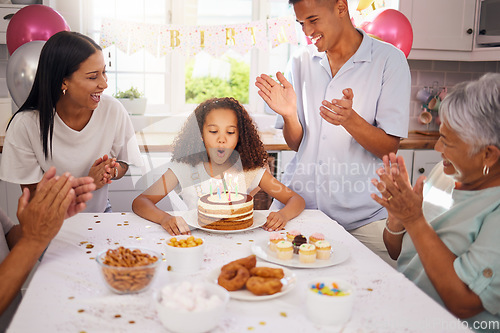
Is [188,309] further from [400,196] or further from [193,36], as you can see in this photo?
[193,36]

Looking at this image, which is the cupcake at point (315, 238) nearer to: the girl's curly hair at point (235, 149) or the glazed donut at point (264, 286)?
the glazed donut at point (264, 286)

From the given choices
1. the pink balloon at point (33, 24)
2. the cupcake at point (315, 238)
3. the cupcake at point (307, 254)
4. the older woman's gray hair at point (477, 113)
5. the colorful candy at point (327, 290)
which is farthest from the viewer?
the pink balloon at point (33, 24)

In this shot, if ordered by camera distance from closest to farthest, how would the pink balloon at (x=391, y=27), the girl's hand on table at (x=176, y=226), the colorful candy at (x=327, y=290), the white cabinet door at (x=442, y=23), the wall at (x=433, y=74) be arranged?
the colorful candy at (x=327, y=290), the girl's hand on table at (x=176, y=226), the pink balloon at (x=391, y=27), the white cabinet door at (x=442, y=23), the wall at (x=433, y=74)

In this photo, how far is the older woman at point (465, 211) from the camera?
121cm

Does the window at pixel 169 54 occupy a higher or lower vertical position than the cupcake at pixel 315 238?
higher

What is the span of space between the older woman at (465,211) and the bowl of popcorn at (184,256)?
52 centimetres

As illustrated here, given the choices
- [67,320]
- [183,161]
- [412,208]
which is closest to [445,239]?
[412,208]

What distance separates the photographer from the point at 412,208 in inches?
51.2

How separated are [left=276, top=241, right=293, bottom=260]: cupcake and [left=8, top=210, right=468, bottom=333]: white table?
0.21 ft

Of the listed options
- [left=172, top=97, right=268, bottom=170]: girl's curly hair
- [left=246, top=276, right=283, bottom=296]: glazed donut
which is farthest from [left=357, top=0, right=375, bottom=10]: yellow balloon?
[left=246, top=276, right=283, bottom=296]: glazed donut

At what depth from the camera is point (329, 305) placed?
1.03m

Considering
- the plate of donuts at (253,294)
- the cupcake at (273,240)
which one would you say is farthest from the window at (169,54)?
the plate of donuts at (253,294)

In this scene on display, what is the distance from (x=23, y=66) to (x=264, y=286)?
7.38 feet

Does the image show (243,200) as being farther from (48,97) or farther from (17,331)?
(48,97)
